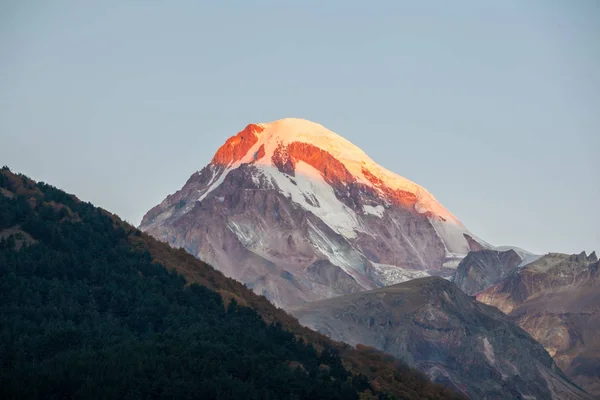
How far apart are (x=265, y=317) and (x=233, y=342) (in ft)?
62.5

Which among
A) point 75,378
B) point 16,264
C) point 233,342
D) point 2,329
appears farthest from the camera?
point 16,264

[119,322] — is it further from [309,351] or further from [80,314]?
[309,351]

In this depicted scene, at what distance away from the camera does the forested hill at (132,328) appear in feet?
273

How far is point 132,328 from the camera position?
106 meters

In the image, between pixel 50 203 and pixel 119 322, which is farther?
pixel 50 203

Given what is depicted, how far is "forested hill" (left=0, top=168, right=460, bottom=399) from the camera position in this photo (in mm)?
83250

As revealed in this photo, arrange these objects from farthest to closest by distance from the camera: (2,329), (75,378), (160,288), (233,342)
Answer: (160,288) → (233,342) → (2,329) → (75,378)

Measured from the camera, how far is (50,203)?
123m

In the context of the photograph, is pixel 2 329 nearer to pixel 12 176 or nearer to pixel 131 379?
pixel 131 379

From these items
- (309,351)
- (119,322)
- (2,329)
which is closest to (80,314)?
(119,322)

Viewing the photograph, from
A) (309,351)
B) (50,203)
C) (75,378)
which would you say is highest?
(50,203)

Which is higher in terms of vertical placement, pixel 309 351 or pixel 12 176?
pixel 12 176

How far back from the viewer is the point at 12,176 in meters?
126

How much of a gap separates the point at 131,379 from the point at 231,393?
7.08 meters
